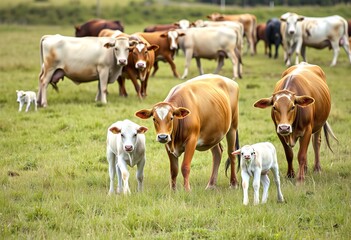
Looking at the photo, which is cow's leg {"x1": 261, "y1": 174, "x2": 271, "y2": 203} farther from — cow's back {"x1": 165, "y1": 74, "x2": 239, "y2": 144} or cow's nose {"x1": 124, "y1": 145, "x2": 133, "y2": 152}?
cow's nose {"x1": 124, "y1": 145, "x2": 133, "y2": 152}

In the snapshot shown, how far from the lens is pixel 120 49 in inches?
629

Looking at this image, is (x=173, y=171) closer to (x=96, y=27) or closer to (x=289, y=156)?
(x=289, y=156)

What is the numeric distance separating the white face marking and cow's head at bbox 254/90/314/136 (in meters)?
1.48

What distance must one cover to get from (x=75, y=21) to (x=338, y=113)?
37.7 metres

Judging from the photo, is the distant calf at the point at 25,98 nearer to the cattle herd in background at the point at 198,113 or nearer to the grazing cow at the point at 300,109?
the cattle herd in background at the point at 198,113

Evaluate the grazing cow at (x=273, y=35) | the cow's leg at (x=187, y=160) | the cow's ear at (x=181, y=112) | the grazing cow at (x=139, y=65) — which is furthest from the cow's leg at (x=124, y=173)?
the grazing cow at (x=273, y=35)

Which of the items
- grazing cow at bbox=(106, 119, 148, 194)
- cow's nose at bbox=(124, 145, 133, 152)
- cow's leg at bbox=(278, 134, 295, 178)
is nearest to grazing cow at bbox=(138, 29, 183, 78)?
cow's leg at bbox=(278, 134, 295, 178)

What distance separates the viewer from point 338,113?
1476cm

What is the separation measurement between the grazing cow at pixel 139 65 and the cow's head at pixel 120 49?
0.64 metres

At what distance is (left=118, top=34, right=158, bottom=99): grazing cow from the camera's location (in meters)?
16.9

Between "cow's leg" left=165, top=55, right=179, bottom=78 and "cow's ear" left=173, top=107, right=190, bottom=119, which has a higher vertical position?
"cow's ear" left=173, top=107, right=190, bottom=119

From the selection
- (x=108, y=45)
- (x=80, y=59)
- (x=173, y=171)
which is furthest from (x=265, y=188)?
(x=80, y=59)

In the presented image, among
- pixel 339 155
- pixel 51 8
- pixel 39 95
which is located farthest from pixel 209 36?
pixel 51 8

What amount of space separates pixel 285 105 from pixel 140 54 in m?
8.66
